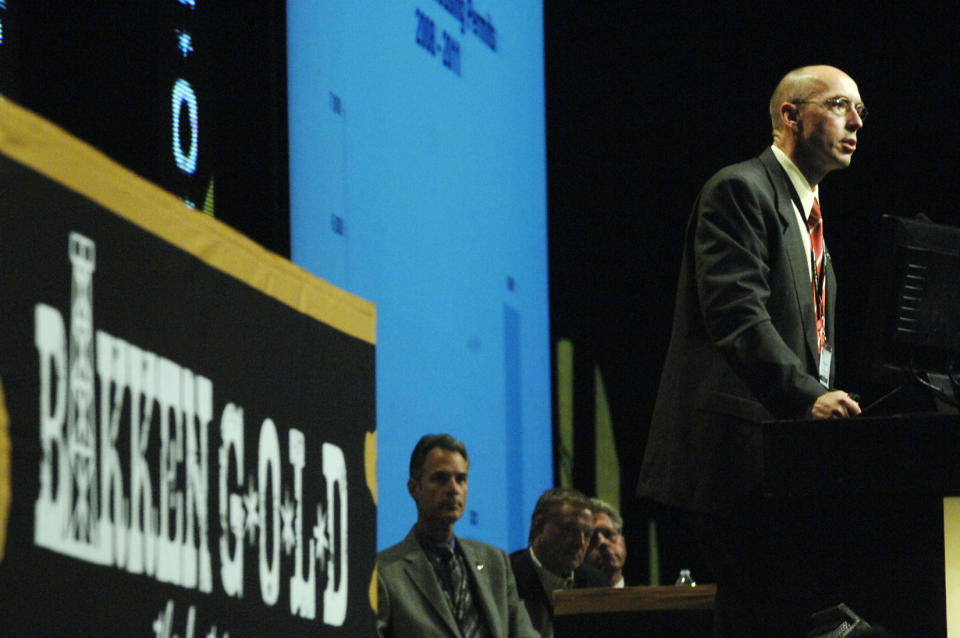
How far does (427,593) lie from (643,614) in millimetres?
624

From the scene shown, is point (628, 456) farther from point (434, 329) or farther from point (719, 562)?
point (719, 562)

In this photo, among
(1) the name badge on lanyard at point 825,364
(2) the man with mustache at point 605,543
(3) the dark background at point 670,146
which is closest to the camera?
(1) the name badge on lanyard at point 825,364

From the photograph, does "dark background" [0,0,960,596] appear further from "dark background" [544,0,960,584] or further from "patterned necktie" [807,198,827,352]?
"patterned necktie" [807,198,827,352]

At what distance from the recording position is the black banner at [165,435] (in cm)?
121

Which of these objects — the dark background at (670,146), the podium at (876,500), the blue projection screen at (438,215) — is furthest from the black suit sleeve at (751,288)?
the dark background at (670,146)

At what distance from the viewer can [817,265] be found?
2.80 meters

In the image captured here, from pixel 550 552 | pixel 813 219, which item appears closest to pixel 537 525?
pixel 550 552

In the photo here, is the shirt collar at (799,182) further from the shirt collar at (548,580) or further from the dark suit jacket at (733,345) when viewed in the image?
the shirt collar at (548,580)

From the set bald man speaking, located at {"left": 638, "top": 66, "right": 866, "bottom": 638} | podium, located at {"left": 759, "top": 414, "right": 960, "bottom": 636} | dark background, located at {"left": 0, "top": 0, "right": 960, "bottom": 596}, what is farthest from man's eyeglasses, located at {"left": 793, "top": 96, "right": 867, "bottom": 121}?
dark background, located at {"left": 0, "top": 0, "right": 960, "bottom": 596}

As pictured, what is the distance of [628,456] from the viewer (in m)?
6.77

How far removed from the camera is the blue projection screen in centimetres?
392

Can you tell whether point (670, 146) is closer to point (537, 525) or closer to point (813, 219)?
point (537, 525)

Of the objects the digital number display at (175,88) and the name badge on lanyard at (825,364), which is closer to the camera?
the name badge on lanyard at (825,364)

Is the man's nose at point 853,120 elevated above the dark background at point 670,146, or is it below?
below
